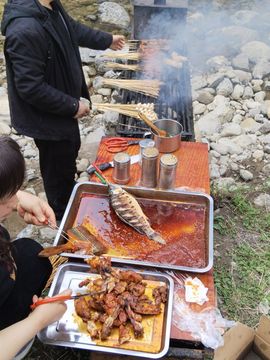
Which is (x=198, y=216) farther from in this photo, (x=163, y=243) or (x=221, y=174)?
(x=221, y=174)

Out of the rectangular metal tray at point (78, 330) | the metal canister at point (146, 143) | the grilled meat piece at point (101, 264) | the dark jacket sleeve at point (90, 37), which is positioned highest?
the dark jacket sleeve at point (90, 37)

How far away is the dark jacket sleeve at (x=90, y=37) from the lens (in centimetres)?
464

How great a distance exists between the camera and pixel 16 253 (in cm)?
312

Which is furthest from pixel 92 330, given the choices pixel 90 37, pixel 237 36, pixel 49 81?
pixel 237 36

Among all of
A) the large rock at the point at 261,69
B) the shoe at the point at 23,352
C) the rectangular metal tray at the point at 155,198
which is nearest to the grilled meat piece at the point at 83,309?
the rectangular metal tray at the point at 155,198

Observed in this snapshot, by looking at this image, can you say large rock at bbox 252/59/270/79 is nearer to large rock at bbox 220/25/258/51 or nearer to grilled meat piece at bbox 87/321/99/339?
large rock at bbox 220/25/258/51

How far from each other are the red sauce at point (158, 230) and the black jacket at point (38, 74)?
100 centimetres

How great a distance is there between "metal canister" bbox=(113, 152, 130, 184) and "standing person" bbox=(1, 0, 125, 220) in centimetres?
83

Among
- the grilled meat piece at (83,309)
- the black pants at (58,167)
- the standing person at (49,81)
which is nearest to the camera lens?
the grilled meat piece at (83,309)

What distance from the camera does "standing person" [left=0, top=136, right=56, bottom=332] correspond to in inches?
96.4

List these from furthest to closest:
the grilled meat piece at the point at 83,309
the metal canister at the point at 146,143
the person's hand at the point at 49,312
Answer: the metal canister at the point at 146,143, the grilled meat piece at the point at 83,309, the person's hand at the point at 49,312

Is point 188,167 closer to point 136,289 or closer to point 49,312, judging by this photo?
point 136,289

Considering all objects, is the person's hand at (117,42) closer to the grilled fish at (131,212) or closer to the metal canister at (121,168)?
the metal canister at (121,168)

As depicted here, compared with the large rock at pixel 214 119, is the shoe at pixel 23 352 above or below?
below
